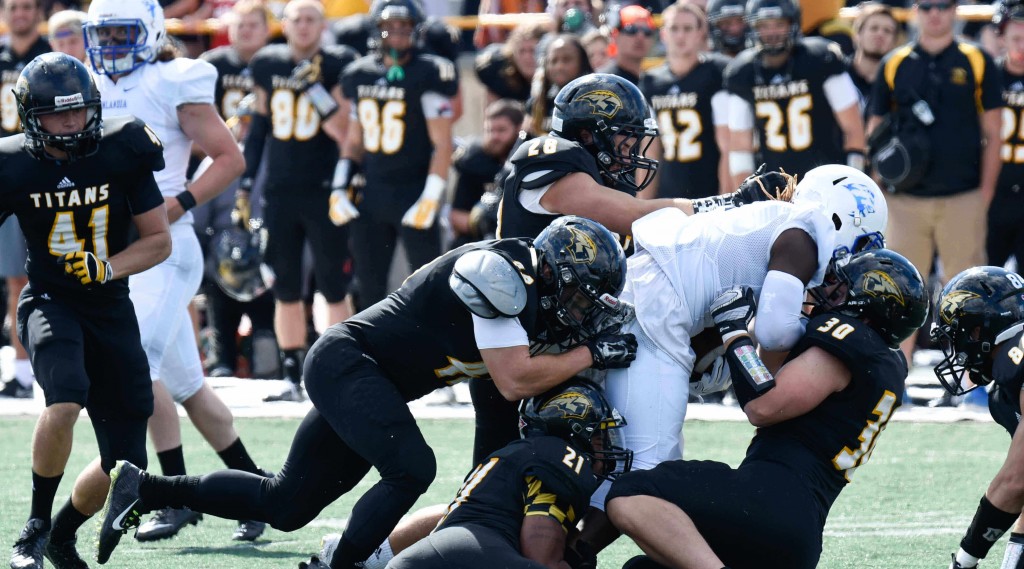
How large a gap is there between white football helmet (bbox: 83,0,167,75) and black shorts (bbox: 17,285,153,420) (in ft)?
4.12

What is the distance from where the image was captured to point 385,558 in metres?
4.64

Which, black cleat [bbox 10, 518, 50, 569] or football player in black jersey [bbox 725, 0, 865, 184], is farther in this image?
football player in black jersey [bbox 725, 0, 865, 184]

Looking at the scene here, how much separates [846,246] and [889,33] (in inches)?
167

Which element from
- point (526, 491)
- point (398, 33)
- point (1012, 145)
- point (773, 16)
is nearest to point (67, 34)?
point (398, 33)

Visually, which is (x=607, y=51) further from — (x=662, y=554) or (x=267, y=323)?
→ (x=662, y=554)

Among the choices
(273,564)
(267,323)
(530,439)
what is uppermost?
(530,439)

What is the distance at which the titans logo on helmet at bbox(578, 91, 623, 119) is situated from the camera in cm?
494

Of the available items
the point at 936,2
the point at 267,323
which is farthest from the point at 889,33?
the point at 267,323

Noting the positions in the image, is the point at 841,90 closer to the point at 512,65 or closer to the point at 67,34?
the point at 512,65

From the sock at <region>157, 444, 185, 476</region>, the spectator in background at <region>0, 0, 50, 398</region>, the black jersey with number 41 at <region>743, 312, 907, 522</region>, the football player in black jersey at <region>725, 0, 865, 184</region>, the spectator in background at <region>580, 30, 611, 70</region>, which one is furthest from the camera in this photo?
the spectator in background at <region>580, 30, 611, 70</region>

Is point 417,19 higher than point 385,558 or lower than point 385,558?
higher

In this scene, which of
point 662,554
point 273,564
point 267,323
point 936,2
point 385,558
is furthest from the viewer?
point 267,323

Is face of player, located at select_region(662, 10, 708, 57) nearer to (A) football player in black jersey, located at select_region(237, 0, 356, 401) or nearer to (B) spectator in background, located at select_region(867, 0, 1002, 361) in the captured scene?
(B) spectator in background, located at select_region(867, 0, 1002, 361)

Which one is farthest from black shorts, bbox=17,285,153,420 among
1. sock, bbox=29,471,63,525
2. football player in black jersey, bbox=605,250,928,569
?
football player in black jersey, bbox=605,250,928,569
